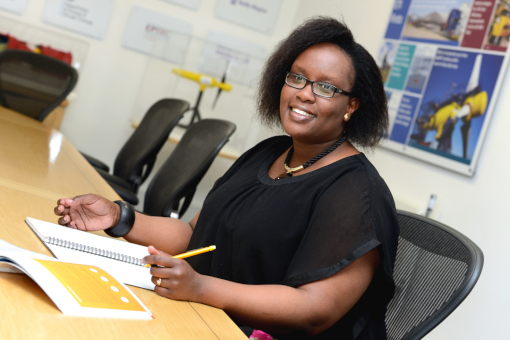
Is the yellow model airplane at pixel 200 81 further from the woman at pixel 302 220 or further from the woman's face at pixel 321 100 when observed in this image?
the woman's face at pixel 321 100

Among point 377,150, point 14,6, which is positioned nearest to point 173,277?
point 377,150

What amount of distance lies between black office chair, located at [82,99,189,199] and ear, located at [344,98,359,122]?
56.8 inches

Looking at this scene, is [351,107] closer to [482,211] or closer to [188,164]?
[188,164]

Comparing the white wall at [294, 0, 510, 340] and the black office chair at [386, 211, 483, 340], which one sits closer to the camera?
the black office chair at [386, 211, 483, 340]

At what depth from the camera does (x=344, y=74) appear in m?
1.29

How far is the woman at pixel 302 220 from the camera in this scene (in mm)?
989

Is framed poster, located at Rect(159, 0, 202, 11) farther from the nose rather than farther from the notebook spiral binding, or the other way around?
the notebook spiral binding

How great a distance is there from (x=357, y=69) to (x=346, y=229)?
47 cm

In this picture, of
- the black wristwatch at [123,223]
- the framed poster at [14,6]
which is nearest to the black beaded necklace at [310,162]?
the black wristwatch at [123,223]

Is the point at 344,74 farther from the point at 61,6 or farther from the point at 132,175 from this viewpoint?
the point at 61,6

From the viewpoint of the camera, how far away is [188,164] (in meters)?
2.27

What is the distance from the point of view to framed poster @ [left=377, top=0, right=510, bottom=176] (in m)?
2.36

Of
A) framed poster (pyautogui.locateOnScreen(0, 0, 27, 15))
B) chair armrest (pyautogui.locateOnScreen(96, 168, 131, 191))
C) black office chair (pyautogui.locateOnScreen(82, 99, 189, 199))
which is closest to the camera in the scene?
chair armrest (pyautogui.locateOnScreen(96, 168, 131, 191))

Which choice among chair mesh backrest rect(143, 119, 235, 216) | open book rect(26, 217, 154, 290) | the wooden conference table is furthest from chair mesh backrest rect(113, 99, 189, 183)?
open book rect(26, 217, 154, 290)
